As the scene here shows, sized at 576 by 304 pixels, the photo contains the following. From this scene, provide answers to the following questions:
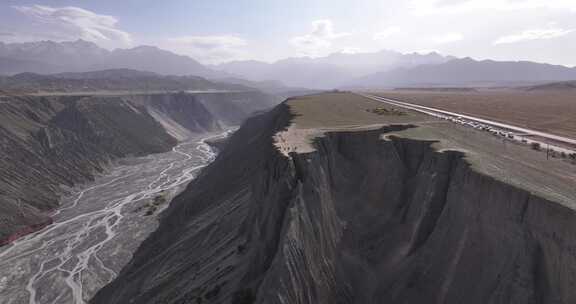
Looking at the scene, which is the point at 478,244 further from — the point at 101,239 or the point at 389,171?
the point at 101,239

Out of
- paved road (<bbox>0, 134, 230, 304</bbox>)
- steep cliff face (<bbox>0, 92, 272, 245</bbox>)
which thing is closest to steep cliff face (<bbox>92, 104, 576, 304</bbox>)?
paved road (<bbox>0, 134, 230, 304</bbox>)

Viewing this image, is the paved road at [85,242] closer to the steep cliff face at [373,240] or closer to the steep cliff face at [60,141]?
the steep cliff face at [60,141]

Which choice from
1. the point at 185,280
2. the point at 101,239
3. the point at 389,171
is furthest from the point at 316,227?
the point at 101,239

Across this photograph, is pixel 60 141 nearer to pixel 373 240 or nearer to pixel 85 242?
pixel 85 242

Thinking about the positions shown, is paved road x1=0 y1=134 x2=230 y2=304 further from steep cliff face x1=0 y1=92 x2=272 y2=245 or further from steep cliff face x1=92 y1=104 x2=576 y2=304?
steep cliff face x1=92 y1=104 x2=576 y2=304

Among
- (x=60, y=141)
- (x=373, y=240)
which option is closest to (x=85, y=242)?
(x=373, y=240)
